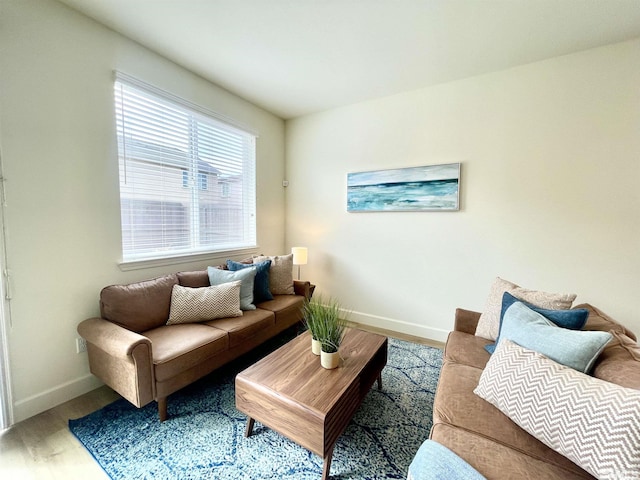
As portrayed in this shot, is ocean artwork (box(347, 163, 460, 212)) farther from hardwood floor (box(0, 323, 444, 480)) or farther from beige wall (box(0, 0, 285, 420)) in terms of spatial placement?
hardwood floor (box(0, 323, 444, 480))

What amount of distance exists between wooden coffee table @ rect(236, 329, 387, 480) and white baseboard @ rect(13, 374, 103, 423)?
1.39 meters

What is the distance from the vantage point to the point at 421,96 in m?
→ 2.88

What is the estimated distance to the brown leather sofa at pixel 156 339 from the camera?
1.59 metres

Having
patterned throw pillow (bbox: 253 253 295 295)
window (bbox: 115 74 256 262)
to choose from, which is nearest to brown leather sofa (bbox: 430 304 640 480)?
patterned throw pillow (bbox: 253 253 295 295)

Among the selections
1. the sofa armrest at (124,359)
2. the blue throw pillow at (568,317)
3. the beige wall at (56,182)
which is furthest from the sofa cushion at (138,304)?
the blue throw pillow at (568,317)

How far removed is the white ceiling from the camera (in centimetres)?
180

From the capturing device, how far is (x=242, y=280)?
8.30ft

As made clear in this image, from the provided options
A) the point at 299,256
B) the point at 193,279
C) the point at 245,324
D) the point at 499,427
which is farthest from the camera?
the point at 299,256

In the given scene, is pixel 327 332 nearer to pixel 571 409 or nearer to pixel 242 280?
pixel 571 409

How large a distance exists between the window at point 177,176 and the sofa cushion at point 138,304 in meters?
0.33

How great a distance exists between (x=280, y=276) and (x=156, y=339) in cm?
135

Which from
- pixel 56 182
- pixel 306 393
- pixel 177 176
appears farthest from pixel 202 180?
pixel 306 393

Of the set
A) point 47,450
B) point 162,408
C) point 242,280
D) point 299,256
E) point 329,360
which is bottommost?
point 47,450

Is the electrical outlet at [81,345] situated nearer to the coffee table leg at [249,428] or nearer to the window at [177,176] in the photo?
the window at [177,176]
